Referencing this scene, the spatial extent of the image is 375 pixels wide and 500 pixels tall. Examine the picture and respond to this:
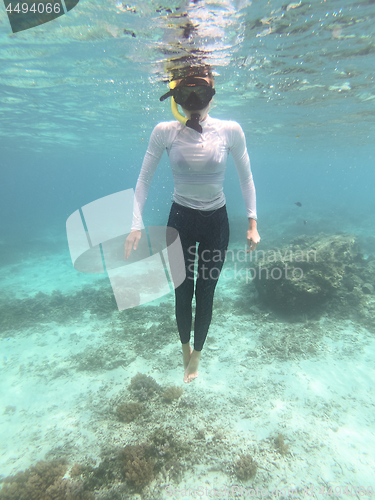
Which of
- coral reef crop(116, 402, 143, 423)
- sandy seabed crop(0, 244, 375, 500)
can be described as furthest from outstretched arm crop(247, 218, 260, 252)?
coral reef crop(116, 402, 143, 423)

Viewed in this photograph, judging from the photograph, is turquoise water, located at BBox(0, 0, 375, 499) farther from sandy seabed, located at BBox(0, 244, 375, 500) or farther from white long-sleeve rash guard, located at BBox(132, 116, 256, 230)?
white long-sleeve rash guard, located at BBox(132, 116, 256, 230)

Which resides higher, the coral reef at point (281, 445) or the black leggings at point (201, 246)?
the black leggings at point (201, 246)

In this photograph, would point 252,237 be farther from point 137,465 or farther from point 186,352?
point 137,465

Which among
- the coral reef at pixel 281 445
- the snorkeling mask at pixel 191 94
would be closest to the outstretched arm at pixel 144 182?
the snorkeling mask at pixel 191 94

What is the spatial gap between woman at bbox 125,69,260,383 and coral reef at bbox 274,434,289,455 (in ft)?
8.55

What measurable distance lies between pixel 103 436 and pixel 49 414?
4.62 ft

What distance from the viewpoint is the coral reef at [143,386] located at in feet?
16.2

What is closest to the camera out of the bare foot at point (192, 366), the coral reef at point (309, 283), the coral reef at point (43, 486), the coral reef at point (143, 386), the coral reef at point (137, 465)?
the coral reef at point (43, 486)

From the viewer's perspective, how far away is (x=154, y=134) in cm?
285

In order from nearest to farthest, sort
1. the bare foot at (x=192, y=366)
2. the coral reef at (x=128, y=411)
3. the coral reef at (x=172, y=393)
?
the bare foot at (x=192, y=366) < the coral reef at (x=128, y=411) < the coral reef at (x=172, y=393)

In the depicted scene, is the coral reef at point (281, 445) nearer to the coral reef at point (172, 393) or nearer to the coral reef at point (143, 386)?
the coral reef at point (172, 393)

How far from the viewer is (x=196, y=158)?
2689mm

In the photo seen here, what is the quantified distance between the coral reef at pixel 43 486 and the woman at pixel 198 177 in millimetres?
2917

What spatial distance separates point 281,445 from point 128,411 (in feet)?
8.96
